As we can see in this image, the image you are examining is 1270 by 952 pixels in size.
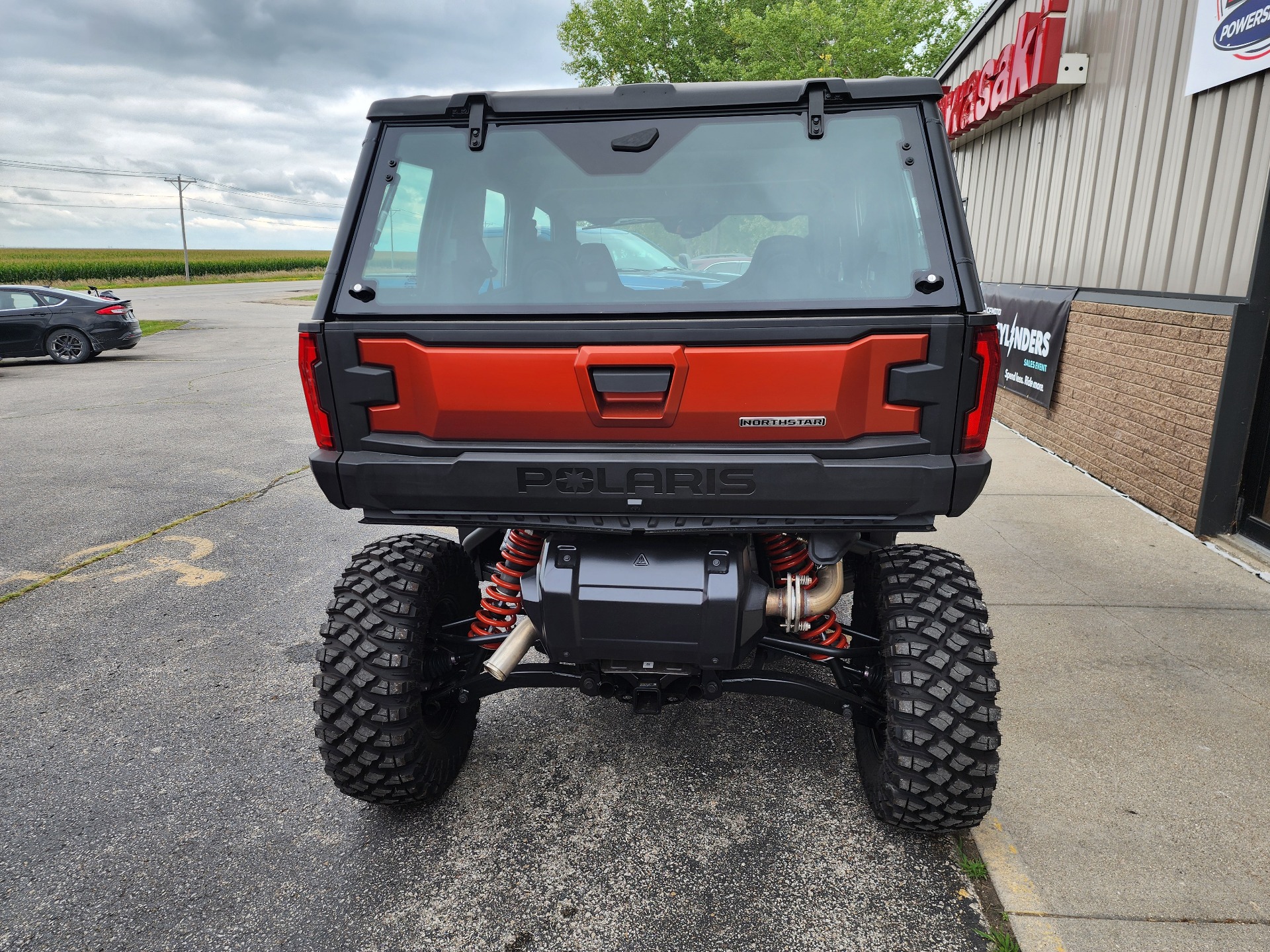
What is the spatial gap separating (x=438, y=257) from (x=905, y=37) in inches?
1207

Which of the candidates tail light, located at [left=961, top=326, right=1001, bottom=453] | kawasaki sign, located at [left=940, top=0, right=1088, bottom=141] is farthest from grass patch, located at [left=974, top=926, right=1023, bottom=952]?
kawasaki sign, located at [left=940, top=0, right=1088, bottom=141]

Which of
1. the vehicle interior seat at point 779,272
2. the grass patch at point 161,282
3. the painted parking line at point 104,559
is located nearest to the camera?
the vehicle interior seat at point 779,272

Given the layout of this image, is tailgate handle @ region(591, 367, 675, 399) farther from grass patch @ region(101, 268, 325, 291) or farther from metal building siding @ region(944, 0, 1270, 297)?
grass patch @ region(101, 268, 325, 291)

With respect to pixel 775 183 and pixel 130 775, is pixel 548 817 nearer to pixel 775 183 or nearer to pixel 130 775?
pixel 130 775

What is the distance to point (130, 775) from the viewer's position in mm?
3221

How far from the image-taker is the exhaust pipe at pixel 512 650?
106 inches

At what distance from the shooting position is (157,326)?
24.0 metres

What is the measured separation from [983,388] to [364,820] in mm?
2494

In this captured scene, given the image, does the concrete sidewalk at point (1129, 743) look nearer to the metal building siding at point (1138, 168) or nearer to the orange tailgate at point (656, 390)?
the orange tailgate at point (656, 390)

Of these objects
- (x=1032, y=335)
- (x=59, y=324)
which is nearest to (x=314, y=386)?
(x=1032, y=335)

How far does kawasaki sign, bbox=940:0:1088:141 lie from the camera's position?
7883 millimetres

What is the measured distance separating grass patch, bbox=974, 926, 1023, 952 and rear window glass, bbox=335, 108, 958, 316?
177 cm

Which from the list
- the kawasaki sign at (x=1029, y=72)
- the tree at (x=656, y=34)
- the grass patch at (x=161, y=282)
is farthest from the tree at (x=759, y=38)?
the grass patch at (x=161, y=282)

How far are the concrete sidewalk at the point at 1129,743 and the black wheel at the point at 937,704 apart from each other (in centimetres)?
31
